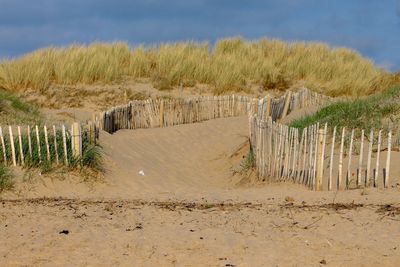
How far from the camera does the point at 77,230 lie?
6.68 m

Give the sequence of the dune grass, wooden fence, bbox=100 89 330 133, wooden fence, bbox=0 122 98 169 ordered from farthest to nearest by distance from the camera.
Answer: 1. the dune grass
2. wooden fence, bbox=100 89 330 133
3. wooden fence, bbox=0 122 98 169

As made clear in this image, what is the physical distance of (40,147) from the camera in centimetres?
987

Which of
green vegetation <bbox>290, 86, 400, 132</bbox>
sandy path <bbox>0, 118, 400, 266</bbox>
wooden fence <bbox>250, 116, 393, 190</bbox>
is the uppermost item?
green vegetation <bbox>290, 86, 400, 132</bbox>

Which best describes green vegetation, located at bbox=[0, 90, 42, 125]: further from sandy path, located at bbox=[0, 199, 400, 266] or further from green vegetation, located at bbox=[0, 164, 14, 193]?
sandy path, located at bbox=[0, 199, 400, 266]

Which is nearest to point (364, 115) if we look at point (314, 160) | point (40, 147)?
point (314, 160)

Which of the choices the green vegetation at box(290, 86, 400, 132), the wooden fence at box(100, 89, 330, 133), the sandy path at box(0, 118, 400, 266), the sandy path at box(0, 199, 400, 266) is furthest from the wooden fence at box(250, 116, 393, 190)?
the wooden fence at box(100, 89, 330, 133)

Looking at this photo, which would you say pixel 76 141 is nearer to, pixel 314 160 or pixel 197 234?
pixel 314 160

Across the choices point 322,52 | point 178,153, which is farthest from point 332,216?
point 322,52

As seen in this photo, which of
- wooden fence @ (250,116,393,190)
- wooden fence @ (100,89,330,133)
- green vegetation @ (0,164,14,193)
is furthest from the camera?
wooden fence @ (100,89,330,133)

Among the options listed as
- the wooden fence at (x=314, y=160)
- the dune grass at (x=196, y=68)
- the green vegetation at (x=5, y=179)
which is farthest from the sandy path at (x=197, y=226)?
the dune grass at (x=196, y=68)

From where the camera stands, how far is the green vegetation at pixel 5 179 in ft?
29.5

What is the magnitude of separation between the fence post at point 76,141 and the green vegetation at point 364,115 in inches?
168

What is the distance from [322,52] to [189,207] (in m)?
19.8

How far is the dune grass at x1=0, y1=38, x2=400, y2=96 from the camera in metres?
22.0
